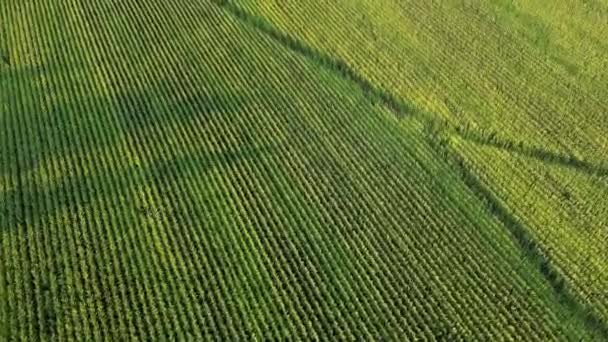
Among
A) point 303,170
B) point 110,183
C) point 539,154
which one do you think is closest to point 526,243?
point 539,154

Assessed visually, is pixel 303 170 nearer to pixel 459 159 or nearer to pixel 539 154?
pixel 459 159

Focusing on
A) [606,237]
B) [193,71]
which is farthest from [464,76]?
[193,71]

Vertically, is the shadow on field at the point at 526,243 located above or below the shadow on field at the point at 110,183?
above

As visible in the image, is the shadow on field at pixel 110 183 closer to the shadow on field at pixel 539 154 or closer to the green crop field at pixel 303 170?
the green crop field at pixel 303 170

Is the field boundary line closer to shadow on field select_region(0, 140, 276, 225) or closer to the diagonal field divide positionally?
the diagonal field divide

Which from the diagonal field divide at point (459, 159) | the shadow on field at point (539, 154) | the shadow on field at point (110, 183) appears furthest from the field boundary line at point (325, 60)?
the shadow on field at point (110, 183)

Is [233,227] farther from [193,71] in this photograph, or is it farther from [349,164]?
[193,71]
